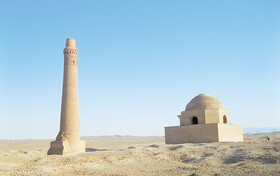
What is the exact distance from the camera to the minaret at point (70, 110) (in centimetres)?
2046

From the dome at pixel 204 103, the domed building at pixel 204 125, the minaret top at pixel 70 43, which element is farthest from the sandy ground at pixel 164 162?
the minaret top at pixel 70 43

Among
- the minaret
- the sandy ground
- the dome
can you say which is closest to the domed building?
the dome

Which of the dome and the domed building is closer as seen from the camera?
the domed building

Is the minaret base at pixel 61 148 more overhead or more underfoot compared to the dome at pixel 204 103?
more underfoot

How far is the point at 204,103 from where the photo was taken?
910 inches

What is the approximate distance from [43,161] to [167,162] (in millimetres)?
6930

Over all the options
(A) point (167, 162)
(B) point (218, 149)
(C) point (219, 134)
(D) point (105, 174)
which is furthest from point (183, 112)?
(D) point (105, 174)

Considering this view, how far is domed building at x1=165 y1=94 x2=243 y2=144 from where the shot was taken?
21.4 metres

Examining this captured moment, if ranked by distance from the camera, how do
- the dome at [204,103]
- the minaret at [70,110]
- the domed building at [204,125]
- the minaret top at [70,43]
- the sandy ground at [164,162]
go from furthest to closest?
the dome at [204,103]
the minaret top at [70,43]
the domed building at [204,125]
the minaret at [70,110]
the sandy ground at [164,162]

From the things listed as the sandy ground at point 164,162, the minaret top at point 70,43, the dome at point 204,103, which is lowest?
the sandy ground at point 164,162

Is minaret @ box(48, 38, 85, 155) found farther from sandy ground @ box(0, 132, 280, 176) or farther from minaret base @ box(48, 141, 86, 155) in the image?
sandy ground @ box(0, 132, 280, 176)

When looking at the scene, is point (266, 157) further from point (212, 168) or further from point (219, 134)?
point (219, 134)

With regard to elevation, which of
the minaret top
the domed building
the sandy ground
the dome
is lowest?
the sandy ground

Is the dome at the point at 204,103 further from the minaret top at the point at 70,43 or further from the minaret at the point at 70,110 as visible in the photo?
the minaret top at the point at 70,43
